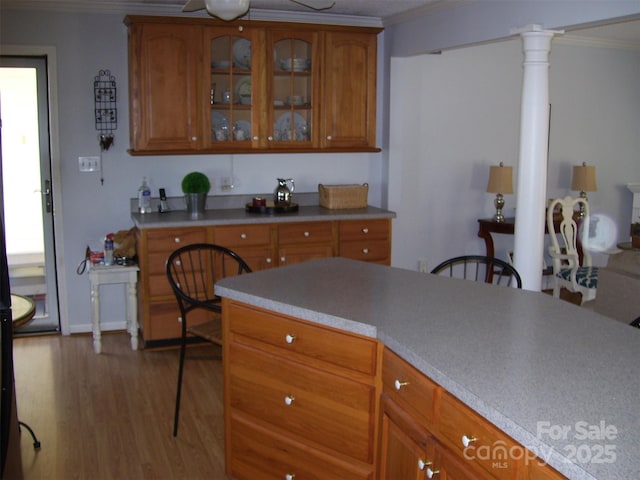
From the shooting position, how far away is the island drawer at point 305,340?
235cm

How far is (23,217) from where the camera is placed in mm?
5055

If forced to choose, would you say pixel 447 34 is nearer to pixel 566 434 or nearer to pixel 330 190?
pixel 330 190

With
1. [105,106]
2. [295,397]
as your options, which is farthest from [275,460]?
[105,106]

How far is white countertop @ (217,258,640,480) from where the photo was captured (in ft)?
4.95

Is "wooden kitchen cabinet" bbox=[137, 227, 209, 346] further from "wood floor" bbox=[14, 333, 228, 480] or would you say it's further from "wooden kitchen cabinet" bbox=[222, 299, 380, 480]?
"wooden kitchen cabinet" bbox=[222, 299, 380, 480]

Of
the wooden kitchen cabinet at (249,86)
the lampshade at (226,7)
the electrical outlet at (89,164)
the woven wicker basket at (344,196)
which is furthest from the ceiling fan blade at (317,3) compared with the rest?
the electrical outlet at (89,164)

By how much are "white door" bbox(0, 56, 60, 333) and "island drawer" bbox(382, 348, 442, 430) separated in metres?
3.56

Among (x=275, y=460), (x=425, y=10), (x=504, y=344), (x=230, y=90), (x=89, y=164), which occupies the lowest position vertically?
(x=275, y=460)

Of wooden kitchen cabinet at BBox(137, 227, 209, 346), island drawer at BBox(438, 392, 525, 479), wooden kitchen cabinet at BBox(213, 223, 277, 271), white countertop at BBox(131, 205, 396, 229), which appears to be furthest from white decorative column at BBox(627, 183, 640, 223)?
island drawer at BBox(438, 392, 525, 479)

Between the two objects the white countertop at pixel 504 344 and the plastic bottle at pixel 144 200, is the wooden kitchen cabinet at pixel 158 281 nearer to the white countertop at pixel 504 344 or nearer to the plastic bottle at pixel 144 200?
the plastic bottle at pixel 144 200

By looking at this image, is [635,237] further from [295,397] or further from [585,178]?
[295,397]

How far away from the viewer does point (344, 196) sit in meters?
5.28

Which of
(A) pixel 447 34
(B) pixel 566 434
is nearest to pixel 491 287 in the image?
(B) pixel 566 434

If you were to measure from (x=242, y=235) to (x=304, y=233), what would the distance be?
1.49 ft
